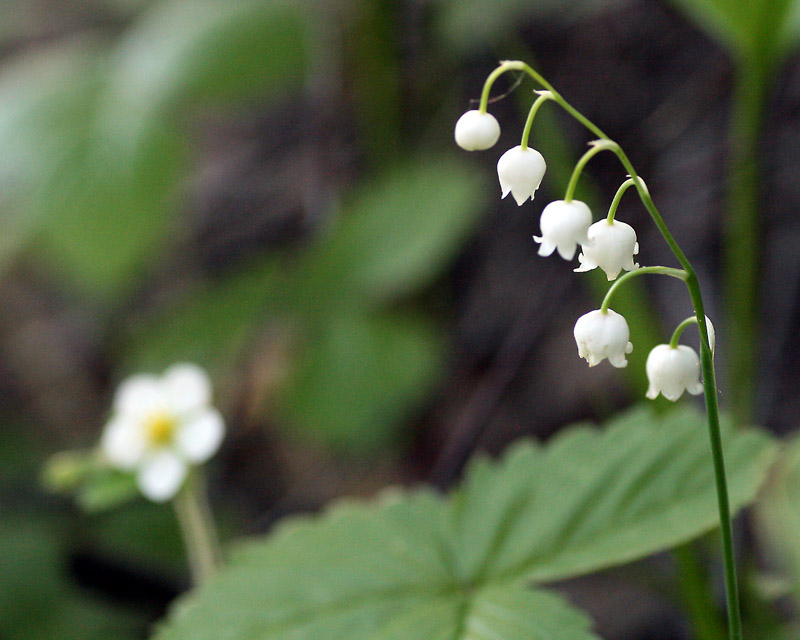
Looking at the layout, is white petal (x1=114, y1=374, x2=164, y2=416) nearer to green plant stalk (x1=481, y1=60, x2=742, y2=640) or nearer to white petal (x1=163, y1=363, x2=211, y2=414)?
white petal (x1=163, y1=363, x2=211, y2=414)

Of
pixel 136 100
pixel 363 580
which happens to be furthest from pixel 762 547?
pixel 136 100

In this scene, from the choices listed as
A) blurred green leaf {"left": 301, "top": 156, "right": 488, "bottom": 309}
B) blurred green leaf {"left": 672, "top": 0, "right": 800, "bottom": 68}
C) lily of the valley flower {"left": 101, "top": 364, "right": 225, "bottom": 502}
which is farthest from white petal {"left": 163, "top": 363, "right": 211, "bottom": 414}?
blurred green leaf {"left": 672, "top": 0, "right": 800, "bottom": 68}

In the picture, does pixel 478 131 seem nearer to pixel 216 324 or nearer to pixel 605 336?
pixel 605 336

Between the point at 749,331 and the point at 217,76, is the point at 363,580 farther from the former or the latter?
the point at 217,76

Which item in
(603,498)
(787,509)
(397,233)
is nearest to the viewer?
(603,498)

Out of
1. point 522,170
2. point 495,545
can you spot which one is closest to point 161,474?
point 495,545

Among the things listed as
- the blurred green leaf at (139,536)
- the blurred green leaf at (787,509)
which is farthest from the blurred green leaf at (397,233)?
the blurred green leaf at (787,509)

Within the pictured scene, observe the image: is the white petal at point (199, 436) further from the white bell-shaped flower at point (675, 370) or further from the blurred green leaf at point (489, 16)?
the blurred green leaf at point (489, 16)
